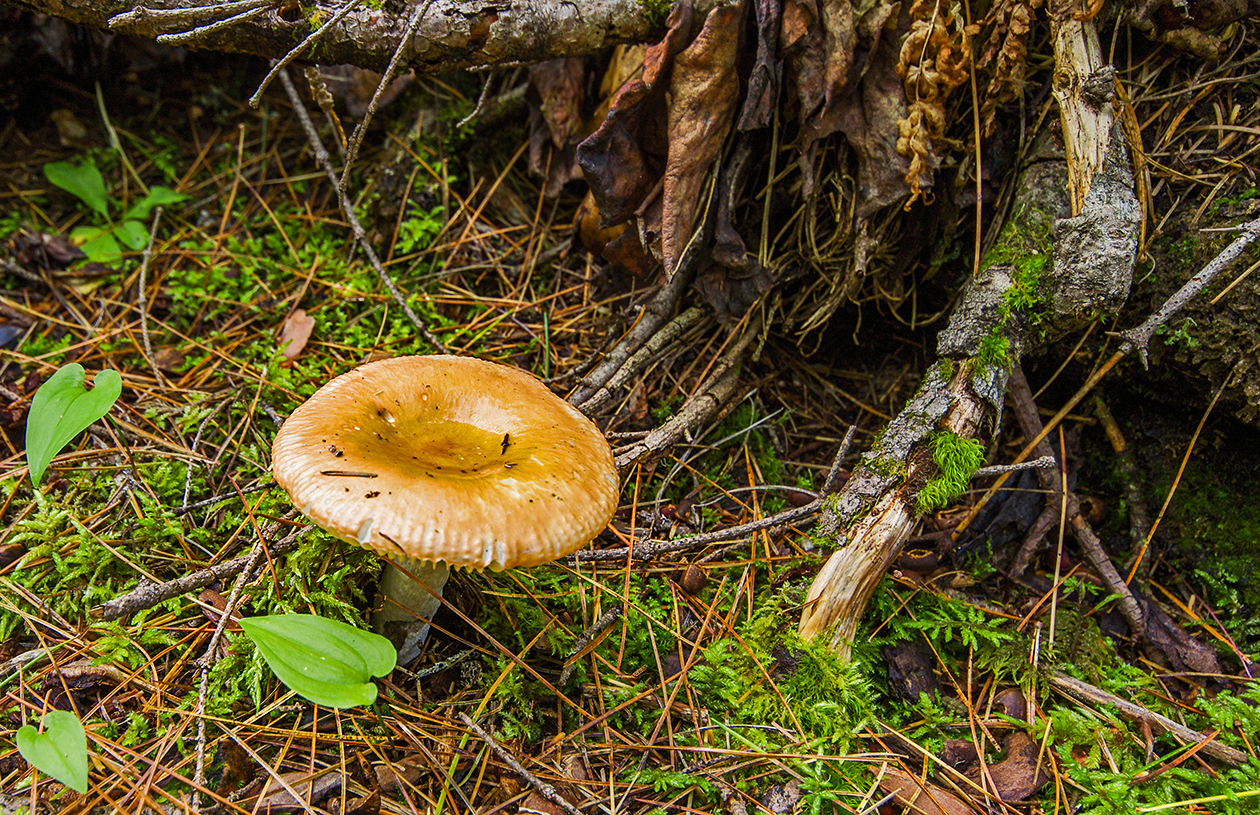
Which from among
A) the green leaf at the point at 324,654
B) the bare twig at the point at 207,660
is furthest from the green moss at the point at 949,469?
the bare twig at the point at 207,660

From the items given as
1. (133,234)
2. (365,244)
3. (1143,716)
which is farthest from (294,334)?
(1143,716)

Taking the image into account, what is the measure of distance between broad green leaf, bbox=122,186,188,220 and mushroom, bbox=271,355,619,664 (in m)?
2.11

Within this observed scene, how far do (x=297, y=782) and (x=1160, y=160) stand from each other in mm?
3450

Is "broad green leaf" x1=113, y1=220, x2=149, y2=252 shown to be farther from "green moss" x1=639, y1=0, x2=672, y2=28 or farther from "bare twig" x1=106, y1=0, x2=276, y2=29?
"green moss" x1=639, y1=0, x2=672, y2=28

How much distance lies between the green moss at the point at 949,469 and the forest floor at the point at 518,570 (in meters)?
0.43

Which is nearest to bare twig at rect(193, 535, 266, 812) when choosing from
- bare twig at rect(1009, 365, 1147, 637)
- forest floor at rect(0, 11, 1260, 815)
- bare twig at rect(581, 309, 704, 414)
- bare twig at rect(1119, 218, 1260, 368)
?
forest floor at rect(0, 11, 1260, 815)

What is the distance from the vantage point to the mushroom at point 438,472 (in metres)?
1.63

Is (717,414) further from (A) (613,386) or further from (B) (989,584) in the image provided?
(B) (989,584)

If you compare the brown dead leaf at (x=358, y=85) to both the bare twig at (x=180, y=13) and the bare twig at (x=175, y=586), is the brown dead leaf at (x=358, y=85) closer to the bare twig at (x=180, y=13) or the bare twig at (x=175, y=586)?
the bare twig at (x=180, y=13)

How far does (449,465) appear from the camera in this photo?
1.95m

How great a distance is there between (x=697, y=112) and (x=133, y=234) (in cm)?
269

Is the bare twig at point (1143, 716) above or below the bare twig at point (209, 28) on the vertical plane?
below

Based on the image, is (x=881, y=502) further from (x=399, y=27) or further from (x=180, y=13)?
(x=180, y=13)

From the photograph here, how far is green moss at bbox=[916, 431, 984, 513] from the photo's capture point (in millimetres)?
2205
